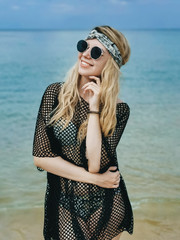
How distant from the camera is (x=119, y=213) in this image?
2.80m

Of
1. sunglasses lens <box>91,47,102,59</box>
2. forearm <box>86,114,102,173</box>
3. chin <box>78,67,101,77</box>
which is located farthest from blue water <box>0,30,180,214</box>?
sunglasses lens <box>91,47,102,59</box>

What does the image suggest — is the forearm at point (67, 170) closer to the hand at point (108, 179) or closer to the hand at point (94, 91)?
the hand at point (108, 179)

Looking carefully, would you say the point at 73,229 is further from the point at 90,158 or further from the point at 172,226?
the point at 172,226

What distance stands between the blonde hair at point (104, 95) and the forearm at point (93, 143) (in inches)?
2.4

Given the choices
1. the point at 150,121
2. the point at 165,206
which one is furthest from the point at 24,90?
the point at 165,206

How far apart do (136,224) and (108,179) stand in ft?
8.20

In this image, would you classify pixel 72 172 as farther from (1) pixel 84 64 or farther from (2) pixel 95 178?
(1) pixel 84 64

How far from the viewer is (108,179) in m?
2.64

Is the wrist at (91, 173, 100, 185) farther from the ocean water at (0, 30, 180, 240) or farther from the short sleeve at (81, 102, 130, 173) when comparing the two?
the ocean water at (0, 30, 180, 240)

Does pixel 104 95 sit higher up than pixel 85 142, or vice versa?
pixel 104 95

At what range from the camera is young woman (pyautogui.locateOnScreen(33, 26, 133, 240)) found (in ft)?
8.57

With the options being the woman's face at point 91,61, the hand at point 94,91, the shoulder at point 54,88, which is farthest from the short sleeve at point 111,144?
the shoulder at point 54,88

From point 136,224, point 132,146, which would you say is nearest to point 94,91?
point 136,224

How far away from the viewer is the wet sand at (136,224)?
4602 millimetres
